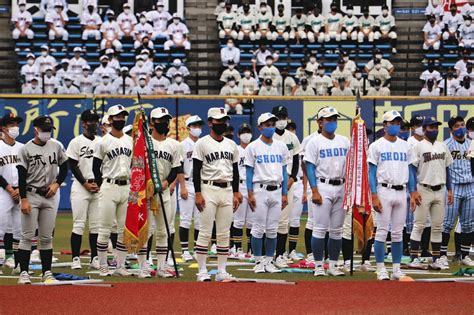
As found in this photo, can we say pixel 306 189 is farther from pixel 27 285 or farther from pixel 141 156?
pixel 27 285

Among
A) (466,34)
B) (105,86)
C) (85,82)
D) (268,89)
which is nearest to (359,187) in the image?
(268,89)

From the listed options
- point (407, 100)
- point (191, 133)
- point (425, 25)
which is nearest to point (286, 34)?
point (425, 25)

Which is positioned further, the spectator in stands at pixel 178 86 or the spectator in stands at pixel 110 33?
the spectator in stands at pixel 110 33

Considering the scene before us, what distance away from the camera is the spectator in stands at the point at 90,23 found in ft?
112

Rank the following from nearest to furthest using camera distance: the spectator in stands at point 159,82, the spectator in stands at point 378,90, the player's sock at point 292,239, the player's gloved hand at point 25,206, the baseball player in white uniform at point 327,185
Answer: the player's gloved hand at point 25,206
the baseball player in white uniform at point 327,185
the player's sock at point 292,239
the spectator in stands at point 378,90
the spectator in stands at point 159,82

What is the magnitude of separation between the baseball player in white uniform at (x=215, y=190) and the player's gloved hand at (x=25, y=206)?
84.9 inches

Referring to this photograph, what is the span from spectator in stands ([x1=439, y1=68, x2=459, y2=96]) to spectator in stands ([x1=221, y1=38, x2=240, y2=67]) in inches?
253

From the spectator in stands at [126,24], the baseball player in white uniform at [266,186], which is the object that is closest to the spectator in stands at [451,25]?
the spectator in stands at [126,24]

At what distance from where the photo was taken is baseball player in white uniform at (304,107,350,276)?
48.7ft

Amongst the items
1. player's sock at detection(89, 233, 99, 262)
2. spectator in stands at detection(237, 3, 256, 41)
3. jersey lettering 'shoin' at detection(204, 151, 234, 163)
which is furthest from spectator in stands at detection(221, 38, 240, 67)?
jersey lettering 'shoin' at detection(204, 151, 234, 163)

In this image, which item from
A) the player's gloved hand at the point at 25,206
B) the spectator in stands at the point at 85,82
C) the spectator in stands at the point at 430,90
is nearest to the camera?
the player's gloved hand at the point at 25,206

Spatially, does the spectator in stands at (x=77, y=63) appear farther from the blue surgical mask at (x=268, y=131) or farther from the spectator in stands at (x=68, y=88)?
the blue surgical mask at (x=268, y=131)

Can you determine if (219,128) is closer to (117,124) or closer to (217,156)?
(217,156)

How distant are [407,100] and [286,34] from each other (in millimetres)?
7201
